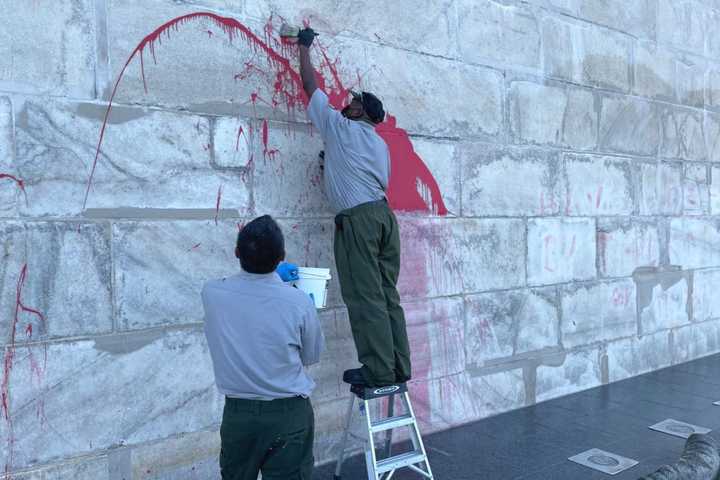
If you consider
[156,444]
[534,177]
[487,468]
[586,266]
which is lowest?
[487,468]

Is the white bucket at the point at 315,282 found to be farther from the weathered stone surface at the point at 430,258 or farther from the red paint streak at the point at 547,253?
the red paint streak at the point at 547,253

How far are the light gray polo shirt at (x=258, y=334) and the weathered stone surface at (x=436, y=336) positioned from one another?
6.50 feet

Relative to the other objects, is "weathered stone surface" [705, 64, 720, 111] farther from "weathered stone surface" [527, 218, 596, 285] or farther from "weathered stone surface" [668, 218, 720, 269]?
"weathered stone surface" [527, 218, 596, 285]

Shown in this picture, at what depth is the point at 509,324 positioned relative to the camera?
5.00 meters

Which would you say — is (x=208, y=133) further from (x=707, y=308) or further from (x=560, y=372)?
(x=707, y=308)

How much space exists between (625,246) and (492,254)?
1.72 meters

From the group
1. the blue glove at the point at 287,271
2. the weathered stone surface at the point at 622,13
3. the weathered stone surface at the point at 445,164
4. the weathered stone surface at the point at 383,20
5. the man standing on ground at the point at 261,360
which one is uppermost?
the weathered stone surface at the point at 622,13

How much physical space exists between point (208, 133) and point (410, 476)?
2.19m

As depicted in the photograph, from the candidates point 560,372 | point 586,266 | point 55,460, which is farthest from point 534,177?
point 55,460

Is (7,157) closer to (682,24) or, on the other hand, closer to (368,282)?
(368,282)

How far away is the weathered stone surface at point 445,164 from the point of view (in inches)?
178

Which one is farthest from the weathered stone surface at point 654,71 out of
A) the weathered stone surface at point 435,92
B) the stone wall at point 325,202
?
the weathered stone surface at point 435,92

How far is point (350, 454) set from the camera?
4.07m

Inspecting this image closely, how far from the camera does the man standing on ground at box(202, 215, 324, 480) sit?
2395 mm
